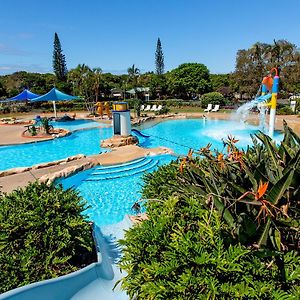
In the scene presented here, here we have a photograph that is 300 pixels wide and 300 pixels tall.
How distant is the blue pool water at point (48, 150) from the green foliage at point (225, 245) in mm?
12865

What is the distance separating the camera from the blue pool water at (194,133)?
18.2 metres

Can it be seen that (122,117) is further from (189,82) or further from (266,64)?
(189,82)

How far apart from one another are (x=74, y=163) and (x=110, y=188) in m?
2.51

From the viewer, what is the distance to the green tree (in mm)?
52219

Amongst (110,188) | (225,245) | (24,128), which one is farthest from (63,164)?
(24,128)

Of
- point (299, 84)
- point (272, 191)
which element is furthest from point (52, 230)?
point (299, 84)

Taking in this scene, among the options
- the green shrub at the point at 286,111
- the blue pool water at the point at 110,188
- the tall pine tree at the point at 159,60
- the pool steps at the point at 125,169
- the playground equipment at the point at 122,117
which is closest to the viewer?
the blue pool water at the point at 110,188

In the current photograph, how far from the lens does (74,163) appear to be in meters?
12.1

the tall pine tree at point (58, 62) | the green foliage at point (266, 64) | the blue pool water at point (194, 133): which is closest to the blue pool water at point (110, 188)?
the blue pool water at point (194, 133)

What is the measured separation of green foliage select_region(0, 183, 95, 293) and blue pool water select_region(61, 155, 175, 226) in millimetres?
3862

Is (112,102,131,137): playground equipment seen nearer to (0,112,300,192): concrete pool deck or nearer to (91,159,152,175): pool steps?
(0,112,300,192): concrete pool deck

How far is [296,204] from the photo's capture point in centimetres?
318

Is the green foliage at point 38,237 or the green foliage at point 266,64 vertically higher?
the green foliage at point 266,64

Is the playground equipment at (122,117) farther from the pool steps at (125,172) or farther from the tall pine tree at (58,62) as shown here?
the tall pine tree at (58,62)
